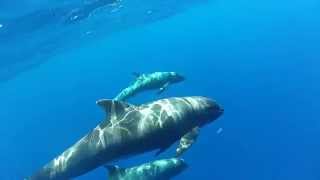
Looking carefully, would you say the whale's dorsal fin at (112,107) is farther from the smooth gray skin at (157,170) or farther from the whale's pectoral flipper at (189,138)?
the smooth gray skin at (157,170)

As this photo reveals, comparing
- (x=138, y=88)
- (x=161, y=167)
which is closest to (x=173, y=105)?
(x=161, y=167)

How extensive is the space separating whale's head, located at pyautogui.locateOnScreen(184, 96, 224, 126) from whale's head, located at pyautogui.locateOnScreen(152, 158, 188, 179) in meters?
6.20

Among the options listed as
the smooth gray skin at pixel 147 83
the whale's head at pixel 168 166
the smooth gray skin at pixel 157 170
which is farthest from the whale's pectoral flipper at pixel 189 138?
the smooth gray skin at pixel 147 83

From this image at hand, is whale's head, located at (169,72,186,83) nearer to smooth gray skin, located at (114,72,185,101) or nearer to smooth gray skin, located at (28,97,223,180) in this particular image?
smooth gray skin, located at (114,72,185,101)

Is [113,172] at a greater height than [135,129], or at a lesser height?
lesser

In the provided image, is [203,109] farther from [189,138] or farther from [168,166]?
[168,166]

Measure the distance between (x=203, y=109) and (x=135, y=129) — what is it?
5.08 feet

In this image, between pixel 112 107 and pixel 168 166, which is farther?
pixel 168 166

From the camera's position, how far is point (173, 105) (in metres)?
10.8

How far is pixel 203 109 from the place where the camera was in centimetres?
1087

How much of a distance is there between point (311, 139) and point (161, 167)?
46.0ft

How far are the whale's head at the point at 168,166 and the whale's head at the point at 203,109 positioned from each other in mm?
6204

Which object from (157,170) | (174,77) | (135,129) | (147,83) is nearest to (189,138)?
(135,129)

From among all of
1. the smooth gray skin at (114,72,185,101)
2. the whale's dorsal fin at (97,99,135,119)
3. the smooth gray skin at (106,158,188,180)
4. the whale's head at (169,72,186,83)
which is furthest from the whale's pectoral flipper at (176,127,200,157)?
the whale's head at (169,72,186,83)
